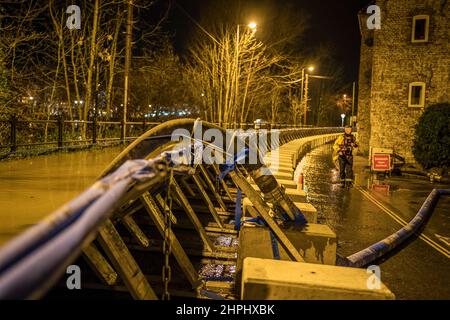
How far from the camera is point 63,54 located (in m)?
21.0

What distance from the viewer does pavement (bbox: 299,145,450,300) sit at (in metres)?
6.43

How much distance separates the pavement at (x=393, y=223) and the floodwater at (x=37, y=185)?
4.86 m

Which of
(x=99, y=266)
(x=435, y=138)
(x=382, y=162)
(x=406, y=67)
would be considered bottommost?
(x=99, y=266)

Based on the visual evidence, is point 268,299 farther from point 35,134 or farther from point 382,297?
point 35,134

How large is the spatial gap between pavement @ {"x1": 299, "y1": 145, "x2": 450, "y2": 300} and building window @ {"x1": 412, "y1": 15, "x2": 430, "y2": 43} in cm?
954

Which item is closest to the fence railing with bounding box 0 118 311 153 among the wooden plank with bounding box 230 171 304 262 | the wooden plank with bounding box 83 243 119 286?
the wooden plank with bounding box 83 243 119 286

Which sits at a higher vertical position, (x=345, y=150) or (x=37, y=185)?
(x=345, y=150)

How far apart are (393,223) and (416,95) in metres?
17.0

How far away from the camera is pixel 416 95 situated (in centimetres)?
2500

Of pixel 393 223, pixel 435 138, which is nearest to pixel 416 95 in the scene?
pixel 435 138

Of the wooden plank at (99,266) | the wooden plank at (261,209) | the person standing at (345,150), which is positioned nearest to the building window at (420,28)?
the person standing at (345,150)

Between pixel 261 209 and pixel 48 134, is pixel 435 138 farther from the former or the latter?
pixel 261 209

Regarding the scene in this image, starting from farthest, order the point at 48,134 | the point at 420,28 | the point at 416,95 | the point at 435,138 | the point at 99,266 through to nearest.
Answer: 1. the point at 416,95
2. the point at 420,28
3. the point at 435,138
4. the point at 48,134
5. the point at 99,266
